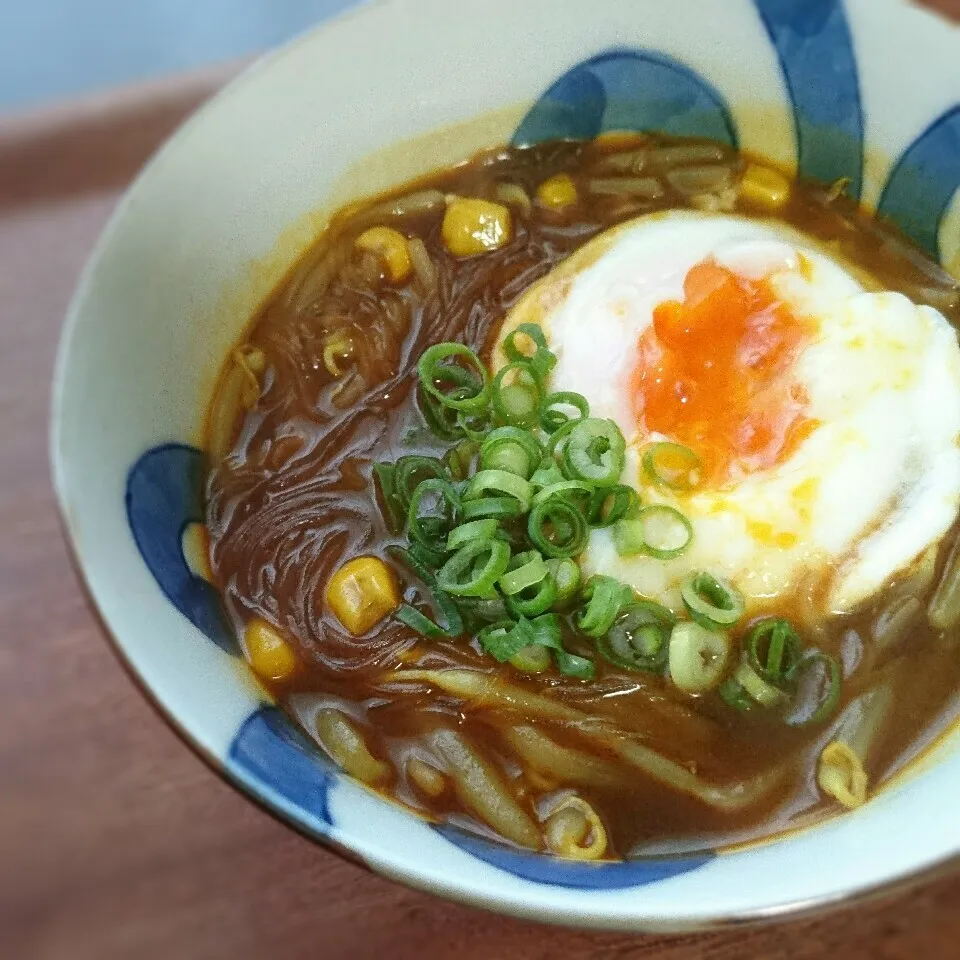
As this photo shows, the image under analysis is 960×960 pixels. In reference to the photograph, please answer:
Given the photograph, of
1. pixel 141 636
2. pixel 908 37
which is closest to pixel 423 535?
pixel 141 636

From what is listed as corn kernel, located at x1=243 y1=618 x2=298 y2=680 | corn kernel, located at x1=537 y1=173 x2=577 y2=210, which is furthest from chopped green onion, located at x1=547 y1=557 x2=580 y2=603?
corn kernel, located at x1=537 y1=173 x2=577 y2=210

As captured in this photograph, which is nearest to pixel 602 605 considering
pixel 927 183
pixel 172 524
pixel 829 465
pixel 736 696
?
pixel 736 696

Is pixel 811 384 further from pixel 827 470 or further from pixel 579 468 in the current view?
pixel 579 468

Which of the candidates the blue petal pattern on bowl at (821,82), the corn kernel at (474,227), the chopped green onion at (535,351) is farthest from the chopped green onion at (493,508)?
the blue petal pattern on bowl at (821,82)

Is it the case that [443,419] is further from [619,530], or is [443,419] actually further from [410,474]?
[619,530]

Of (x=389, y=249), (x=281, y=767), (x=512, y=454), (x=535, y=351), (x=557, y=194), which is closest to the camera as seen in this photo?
(x=281, y=767)

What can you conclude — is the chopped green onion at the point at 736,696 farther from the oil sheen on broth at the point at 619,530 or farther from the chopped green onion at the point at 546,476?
the chopped green onion at the point at 546,476
